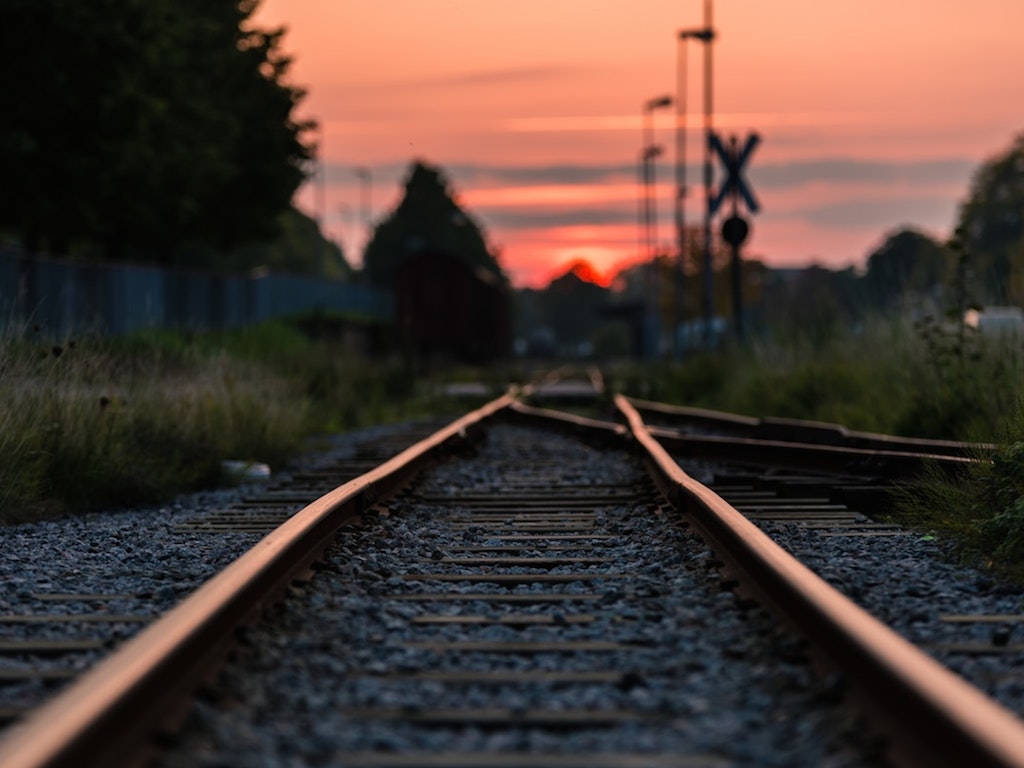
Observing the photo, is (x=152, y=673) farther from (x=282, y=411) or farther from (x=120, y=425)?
(x=282, y=411)

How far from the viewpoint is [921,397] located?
1245cm

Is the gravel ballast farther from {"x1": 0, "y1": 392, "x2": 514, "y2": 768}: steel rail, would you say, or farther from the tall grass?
the tall grass

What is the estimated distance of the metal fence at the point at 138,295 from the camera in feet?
80.8

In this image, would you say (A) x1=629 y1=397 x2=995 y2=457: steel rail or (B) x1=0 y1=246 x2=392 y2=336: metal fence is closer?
(A) x1=629 y1=397 x2=995 y2=457: steel rail

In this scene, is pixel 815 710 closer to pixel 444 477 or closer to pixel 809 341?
pixel 444 477

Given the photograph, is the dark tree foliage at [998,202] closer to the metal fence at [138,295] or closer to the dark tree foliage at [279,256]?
the dark tree foliage at [279,256]

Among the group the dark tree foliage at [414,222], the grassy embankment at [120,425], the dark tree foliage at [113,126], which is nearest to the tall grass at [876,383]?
the grassy embankment at [120,425]

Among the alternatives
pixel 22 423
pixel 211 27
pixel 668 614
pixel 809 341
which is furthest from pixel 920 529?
pixel 211 27

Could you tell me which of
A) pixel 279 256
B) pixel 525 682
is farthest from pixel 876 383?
pixel 279 256

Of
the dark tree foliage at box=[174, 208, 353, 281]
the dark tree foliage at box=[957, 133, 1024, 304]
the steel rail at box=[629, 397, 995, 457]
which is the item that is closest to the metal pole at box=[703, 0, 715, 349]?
the steel rail at box=[629, 397, 995, 457]

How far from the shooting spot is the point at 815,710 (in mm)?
3533

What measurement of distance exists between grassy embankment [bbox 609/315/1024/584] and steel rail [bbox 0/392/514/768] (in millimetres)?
2739

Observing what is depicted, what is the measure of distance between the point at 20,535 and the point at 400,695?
3.93 m

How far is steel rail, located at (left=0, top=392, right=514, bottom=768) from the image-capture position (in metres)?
2.85
